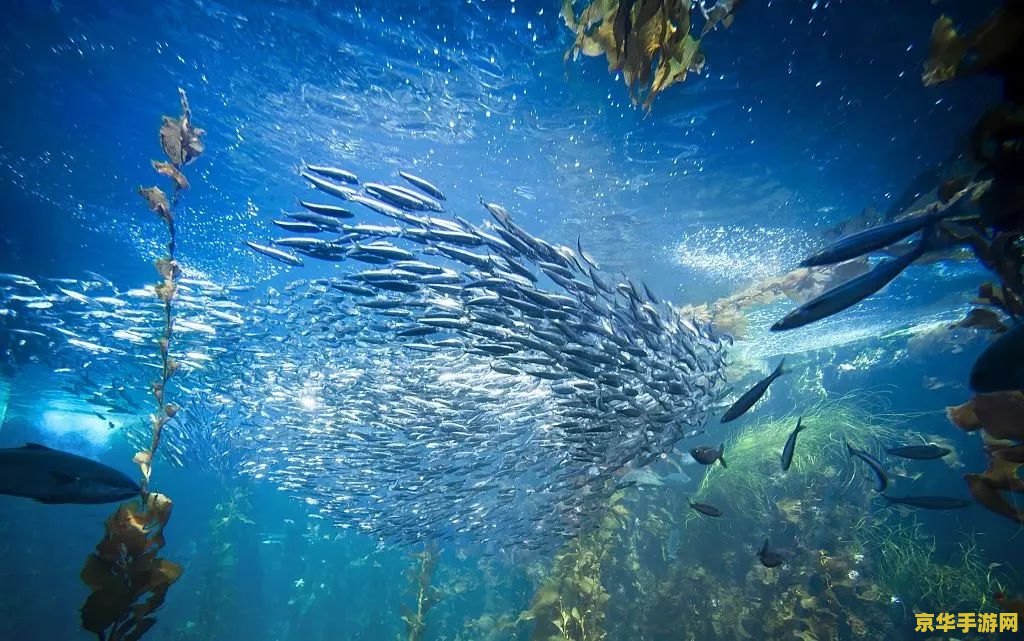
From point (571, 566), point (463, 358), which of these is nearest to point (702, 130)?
point (463, 358)

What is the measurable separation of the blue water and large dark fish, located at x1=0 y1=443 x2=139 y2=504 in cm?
753

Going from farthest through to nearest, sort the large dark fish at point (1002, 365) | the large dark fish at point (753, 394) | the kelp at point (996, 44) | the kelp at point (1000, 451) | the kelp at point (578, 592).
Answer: the kelp at point (578, 592) < the large dark fish at point (753, 394) < the kelp at point (1000, 451) < the kelp at point (996, 44) < the large dark fish at point (1002, 365)

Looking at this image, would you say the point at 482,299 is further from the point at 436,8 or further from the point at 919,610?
the point at 919,610

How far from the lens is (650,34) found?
368 cm

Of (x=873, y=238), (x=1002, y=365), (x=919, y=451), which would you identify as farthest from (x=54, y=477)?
(x=919, y=451)

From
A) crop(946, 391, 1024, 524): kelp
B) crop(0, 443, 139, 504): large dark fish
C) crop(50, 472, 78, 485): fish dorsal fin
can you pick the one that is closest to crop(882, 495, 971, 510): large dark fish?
crop(946, 391, 1024, 524): kelp

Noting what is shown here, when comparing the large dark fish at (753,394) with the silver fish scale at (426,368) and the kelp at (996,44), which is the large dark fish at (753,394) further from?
the kelp at (996,44)

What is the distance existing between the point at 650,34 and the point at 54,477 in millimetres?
5549

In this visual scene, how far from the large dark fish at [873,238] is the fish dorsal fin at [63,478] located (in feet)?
15.1

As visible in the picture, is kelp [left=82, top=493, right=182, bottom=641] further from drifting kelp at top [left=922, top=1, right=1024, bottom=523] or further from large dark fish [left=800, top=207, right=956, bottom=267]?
drifting kelp at top [left=922, top=1, right=1024, bottom=523]

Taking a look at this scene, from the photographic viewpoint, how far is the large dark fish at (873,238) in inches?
86.2

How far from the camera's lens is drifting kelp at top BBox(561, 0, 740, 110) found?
Result: 3457 mm

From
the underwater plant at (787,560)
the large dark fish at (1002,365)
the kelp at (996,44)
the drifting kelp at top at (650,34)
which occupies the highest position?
the drifting kelp at top at (650,34)

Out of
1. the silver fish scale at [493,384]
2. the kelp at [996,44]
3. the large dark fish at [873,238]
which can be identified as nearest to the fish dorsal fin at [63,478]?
the silver fish scale at [493,384]
